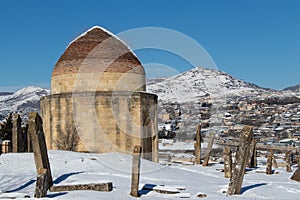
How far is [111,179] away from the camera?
1357cm

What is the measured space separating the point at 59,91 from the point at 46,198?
39.9 ft

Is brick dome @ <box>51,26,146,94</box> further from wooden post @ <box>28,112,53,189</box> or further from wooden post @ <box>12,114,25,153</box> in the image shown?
wooden post @ <box>28,112,53,189</box>

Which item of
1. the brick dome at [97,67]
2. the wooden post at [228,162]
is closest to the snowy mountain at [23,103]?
the brick dome at [97,67]

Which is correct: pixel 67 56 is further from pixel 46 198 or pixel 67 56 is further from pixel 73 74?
pixel 46 198

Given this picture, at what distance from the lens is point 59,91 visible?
21.7 m

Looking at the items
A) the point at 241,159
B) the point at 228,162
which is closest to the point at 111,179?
the point at 241,159

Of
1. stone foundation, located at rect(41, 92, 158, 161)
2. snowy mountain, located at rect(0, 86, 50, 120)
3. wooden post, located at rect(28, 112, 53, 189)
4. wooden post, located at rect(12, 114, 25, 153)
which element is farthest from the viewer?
snowy mountain, located at rect(0, 86, 50, 120)

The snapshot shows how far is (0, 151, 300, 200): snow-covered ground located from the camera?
1138 centimetres

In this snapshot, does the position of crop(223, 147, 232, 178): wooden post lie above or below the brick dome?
below

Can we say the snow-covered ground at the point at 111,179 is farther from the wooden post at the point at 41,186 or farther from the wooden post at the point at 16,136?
the wooden post at the point at 16,136

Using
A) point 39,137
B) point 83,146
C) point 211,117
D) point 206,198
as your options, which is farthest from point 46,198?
point 211,117

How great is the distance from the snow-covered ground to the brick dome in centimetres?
463

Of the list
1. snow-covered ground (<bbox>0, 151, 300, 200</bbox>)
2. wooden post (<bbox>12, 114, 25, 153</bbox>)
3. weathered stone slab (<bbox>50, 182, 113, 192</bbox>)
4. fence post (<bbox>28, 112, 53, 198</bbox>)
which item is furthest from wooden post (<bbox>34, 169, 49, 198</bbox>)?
wooden post (<bbox>12, 114, 25, 153</bbox>)

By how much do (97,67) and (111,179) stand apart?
8.52m
